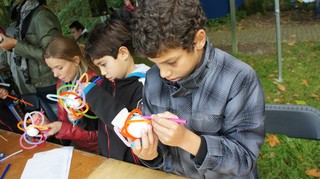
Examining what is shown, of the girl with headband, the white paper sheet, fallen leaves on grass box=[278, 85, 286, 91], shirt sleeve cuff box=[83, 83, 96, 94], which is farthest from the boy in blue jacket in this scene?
fallen leaves on grass box=[278, 85, 286, 91]

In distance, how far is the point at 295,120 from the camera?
1577 mm

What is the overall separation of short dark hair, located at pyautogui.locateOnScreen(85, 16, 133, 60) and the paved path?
228 inches

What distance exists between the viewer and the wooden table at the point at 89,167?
1396mm

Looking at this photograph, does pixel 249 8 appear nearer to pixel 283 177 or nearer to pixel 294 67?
pixel 294 67

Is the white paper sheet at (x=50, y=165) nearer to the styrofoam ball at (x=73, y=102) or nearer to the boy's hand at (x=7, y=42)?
the styrofoam ball at (x=73, y=102)

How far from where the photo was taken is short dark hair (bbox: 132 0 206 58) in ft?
3.35

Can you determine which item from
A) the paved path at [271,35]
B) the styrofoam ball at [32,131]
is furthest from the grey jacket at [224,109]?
the paved path at [271,35]

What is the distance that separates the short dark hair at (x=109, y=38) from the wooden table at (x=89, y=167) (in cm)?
57

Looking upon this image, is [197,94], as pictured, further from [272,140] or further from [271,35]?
[271,35]

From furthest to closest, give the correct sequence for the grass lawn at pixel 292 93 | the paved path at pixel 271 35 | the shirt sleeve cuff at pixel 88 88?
the paved path at pixel 271 35 < the grass lawn at pixel 292 93 < the shirt sleeve cuff at pixel 88 88

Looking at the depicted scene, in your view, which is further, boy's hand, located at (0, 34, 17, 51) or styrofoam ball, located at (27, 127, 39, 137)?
boy's hand, located at (0, 34, 17, 51)

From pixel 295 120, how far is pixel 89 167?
111 cm

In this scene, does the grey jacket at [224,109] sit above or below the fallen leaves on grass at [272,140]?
above

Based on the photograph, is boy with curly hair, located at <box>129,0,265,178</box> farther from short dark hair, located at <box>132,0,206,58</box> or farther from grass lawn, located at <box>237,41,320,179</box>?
grass lawn, located at <box>237,41,320,179</box>
